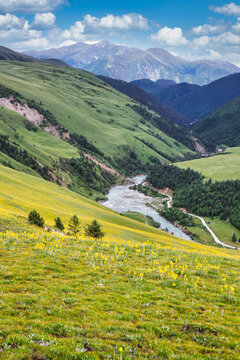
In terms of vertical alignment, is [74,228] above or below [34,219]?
below

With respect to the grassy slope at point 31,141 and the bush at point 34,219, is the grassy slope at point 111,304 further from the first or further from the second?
the grassy slope at point 31,141

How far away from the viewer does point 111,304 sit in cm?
1439

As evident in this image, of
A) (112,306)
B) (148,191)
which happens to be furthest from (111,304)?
(148,191)

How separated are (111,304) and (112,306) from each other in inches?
7.3

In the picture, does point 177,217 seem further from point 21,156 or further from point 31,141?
point 31,141

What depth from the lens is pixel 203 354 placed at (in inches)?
421

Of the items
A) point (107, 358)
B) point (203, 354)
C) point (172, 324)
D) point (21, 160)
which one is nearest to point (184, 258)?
point (172, 324)

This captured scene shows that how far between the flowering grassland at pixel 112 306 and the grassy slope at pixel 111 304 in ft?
0.15

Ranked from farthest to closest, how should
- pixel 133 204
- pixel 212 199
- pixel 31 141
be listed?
1. pixel 31 141
2. pixel 212 199
3. pixel 133 204

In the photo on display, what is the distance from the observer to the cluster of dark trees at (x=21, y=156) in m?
133

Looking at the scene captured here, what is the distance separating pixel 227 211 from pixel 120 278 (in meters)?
149

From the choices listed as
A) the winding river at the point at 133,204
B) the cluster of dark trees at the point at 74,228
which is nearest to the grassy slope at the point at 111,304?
the cluster of dark trees at the point at 74,228

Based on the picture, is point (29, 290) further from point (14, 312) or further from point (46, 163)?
point (46, 163)

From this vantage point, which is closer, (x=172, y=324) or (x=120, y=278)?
(x=172, y=324)
